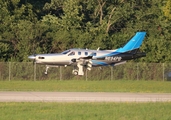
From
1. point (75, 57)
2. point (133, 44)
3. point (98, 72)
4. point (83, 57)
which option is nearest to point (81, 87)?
point (83, 57)

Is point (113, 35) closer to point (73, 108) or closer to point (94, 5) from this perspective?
point (94, 5)

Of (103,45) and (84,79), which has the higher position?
(103,45)

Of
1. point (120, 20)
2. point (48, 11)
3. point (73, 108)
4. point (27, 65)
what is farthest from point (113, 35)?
point (73, 108)

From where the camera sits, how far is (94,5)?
6769cm

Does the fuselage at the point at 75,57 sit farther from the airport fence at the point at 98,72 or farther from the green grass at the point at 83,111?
the green grass at the point at 83,111

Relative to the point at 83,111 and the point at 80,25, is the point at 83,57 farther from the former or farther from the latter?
the point at 83,111

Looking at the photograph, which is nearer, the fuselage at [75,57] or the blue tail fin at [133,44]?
the fuselage at [75,57]

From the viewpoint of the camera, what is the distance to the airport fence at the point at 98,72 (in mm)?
52812

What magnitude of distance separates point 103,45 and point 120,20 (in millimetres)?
7695

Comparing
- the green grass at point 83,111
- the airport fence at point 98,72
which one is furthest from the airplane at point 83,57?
the green grass at point 83,111

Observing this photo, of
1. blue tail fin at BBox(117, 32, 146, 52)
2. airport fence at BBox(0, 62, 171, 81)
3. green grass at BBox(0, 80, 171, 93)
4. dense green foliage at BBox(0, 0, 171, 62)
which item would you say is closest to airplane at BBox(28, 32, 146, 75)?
blue tail fin at BBox(117, 32, 146, 52)

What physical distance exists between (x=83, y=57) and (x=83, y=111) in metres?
26.1

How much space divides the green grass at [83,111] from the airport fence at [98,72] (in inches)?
1185

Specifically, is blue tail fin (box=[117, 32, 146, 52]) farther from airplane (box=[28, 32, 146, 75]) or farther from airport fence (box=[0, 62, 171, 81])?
airport fence (box=[0, 62, 171, 81])
